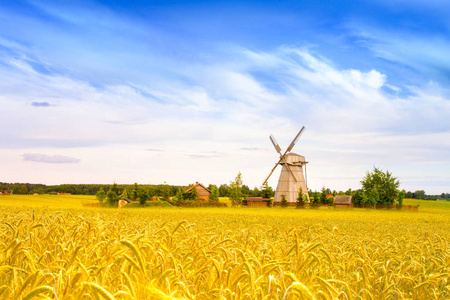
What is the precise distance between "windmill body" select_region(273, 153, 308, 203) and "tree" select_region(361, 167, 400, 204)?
17.4 meters

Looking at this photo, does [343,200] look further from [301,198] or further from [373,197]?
[301,198]

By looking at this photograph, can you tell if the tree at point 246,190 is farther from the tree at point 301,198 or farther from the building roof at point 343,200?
the tree at point 301,198

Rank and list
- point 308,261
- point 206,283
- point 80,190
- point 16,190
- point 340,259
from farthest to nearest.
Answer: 1. point 16,190
2. point 80,190
3. point 340,259
4. point 308,261
5. point 206,283

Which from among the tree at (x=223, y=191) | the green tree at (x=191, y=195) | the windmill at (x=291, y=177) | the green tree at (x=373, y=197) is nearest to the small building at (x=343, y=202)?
the green tree at (x=373, y=197)

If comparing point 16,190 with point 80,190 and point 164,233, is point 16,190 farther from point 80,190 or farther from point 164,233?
point 164,233

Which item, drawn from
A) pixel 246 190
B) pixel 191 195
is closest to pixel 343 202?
pixel 191 195

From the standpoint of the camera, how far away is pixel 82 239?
18.3 feet

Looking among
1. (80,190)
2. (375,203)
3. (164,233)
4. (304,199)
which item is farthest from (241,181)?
(80,190)

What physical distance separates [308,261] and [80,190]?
7231 inches

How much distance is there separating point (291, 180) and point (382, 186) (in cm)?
2420

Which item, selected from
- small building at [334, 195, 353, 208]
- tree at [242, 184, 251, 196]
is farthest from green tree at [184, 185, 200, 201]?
tree at [242, 184, 251, 196]

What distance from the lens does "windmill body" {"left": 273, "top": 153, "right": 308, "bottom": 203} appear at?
247 feet

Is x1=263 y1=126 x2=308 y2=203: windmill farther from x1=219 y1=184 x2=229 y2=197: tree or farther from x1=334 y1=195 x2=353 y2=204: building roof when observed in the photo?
x1=219 y1=184 x2=229 y2=197: tree

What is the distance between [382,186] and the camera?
85000 millimetres
